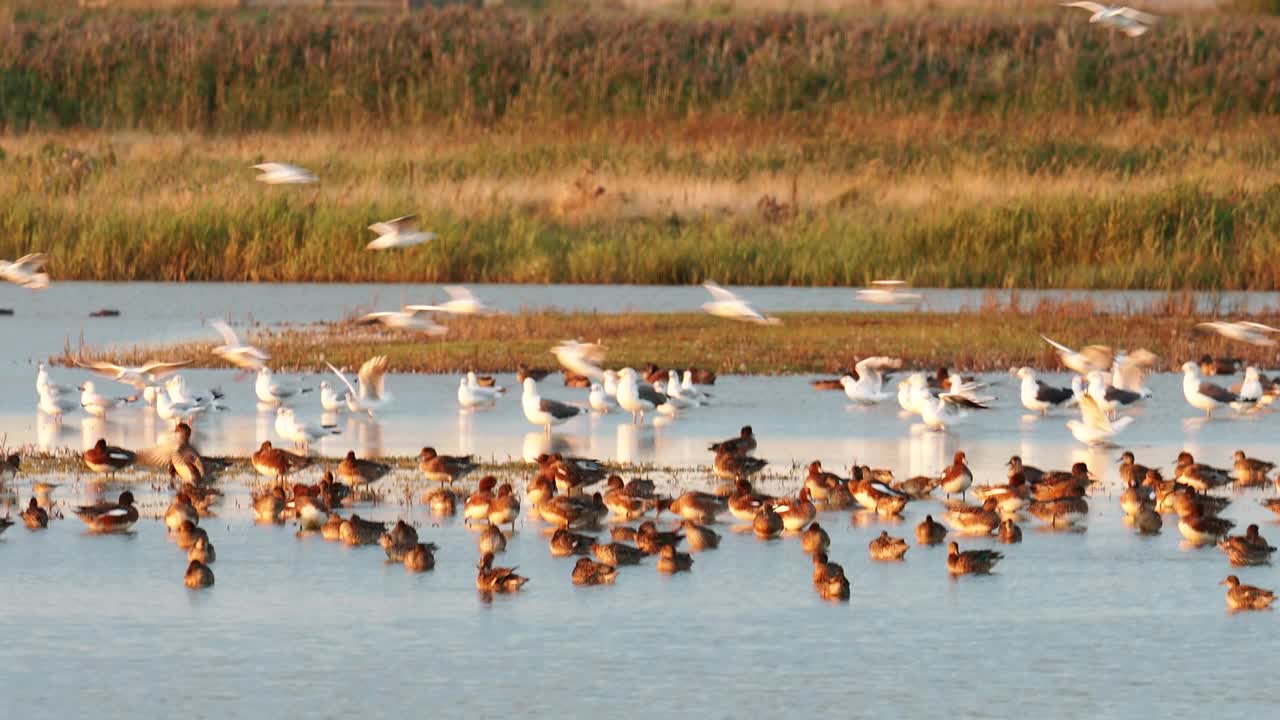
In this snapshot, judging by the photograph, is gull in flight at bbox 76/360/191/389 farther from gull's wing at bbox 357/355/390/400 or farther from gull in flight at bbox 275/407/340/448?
gull in flight at bbox 275/407/340/448

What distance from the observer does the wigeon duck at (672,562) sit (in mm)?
13156

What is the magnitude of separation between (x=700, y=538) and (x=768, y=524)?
518 mm

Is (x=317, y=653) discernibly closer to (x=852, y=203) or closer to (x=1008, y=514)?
(x=1008, y=514)

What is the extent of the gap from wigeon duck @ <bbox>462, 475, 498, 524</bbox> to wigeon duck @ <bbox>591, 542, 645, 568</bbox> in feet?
4.26

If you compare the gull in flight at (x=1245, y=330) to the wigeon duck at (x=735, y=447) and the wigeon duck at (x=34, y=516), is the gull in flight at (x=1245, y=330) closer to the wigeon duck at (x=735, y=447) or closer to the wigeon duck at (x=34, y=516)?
the wigeon duck at (x=735, y=447)

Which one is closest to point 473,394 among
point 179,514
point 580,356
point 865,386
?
point 580,356

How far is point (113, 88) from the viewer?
53344 mm

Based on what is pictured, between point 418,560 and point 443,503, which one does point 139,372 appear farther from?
point 418,560

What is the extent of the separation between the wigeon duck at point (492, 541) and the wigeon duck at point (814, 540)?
1.69 meters

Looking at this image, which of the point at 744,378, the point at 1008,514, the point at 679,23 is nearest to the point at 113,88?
the point at 679,23

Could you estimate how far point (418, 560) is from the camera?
42.9ft

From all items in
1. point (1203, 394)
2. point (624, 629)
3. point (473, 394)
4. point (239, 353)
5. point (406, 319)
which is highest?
point (406, 319)

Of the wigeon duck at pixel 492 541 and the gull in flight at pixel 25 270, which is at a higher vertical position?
the gull in flight at pixel 25 270

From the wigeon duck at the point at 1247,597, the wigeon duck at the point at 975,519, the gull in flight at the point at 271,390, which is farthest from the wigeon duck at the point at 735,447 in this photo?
the gull in flight at the point at 271,390
